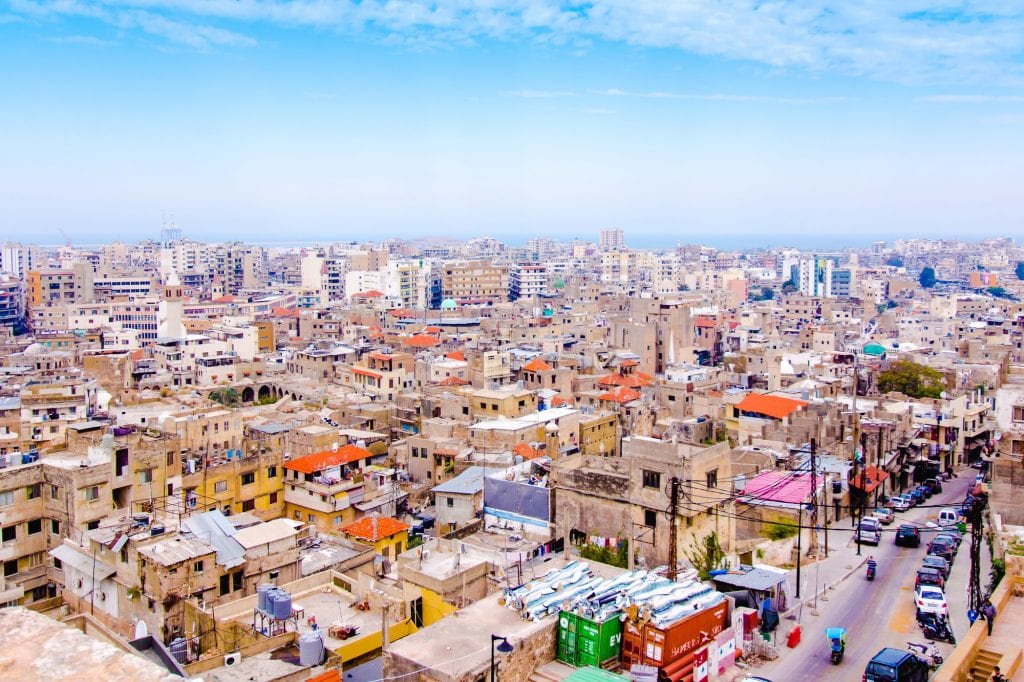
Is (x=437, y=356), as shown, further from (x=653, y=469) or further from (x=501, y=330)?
(x=653, y=469)

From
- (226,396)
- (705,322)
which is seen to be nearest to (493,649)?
(226,396)

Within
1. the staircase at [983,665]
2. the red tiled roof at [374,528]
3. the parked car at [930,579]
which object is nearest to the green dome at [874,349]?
the parked car at [930,579]

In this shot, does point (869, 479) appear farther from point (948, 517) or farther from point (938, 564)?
point (938, 564)

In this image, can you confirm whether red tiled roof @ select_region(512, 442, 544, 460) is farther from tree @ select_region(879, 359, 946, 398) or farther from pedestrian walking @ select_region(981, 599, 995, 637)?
tree @ select_region(879, 359, 946, 398)

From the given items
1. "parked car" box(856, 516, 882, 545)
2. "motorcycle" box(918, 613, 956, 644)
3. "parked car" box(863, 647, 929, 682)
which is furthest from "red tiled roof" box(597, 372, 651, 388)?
"parked car" box(863, 647, 929, 682)

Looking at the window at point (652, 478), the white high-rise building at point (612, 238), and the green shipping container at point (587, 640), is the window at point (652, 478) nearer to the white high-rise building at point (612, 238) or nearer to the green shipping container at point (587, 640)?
the green shipping container at point (587, 640)
